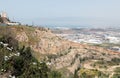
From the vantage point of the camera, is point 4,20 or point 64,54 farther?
point 4,20

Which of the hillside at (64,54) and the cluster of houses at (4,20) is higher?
the cluster of houses at (4,20)

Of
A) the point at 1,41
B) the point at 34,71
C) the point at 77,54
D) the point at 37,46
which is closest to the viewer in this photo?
the point at 34,71

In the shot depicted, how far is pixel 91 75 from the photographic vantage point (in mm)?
93938

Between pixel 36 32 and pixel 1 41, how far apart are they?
162 ft

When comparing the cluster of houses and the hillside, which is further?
the cluster of houses

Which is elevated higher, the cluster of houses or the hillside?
the cluster of houses

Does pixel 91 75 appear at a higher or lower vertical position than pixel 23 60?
lower

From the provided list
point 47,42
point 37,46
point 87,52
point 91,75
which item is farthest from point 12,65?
point 87,52

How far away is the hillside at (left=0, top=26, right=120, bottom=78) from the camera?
10369cm

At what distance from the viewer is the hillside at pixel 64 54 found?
103688 millimetres

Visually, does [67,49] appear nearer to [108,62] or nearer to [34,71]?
[108,62]

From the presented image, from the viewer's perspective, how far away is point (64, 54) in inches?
4685

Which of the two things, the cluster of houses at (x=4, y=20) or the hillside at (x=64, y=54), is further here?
the cluster of houses at (x=4, y=20)

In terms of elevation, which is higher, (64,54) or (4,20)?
(4,20)
